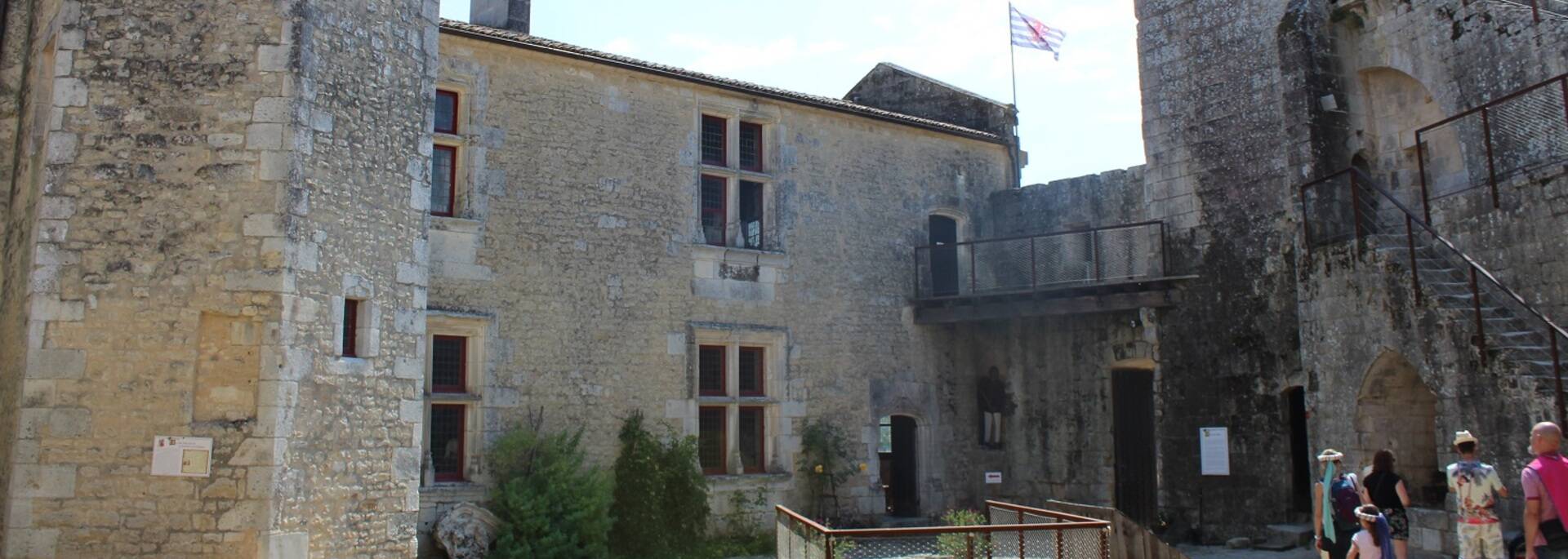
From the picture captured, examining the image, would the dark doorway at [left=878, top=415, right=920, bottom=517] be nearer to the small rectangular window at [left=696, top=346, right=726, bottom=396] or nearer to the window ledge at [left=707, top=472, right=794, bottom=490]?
A: the window ledge at [left=707, top=472, right=794, bottom=490]

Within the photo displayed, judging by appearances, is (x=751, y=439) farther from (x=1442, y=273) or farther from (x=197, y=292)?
(x=1442, y=273)

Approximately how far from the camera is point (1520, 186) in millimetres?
9750

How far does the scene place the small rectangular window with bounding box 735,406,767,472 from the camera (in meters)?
13.9

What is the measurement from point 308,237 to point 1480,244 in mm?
9366

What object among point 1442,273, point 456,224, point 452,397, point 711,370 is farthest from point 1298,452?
point 456,224

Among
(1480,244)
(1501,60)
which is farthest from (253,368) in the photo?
(1501,60)

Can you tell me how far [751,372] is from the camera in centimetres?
1421

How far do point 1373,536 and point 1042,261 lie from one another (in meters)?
7.47

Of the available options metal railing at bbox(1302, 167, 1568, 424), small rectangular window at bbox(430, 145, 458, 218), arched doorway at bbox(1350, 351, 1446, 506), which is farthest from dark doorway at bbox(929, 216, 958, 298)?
small rectangular window at bbox(430, 145, 458, 218)

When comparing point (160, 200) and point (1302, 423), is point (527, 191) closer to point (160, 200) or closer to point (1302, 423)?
point (160, 200)

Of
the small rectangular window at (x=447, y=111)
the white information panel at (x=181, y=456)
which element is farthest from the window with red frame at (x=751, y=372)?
the white information panel at (x=181, y=456)

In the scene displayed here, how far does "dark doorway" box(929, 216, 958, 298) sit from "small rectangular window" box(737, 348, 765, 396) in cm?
280

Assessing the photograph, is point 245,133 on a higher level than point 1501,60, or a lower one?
lower

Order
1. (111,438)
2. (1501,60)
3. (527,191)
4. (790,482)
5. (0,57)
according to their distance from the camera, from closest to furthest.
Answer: (111,438) < (0,57) < (1501,60) < (527,191) < (790,482)
